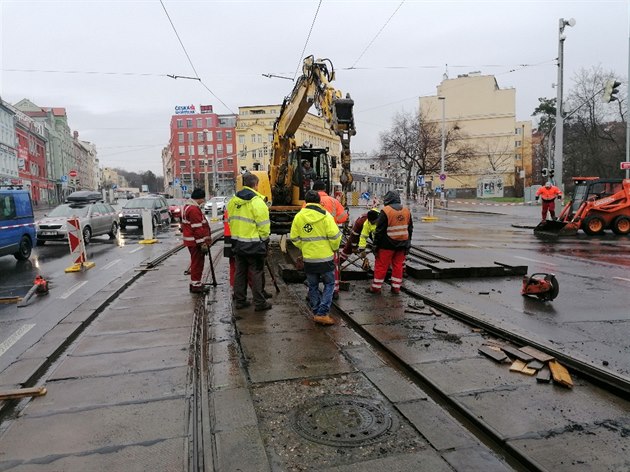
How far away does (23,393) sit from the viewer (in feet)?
13.4

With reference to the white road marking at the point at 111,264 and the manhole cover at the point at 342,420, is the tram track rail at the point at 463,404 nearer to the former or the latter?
the manhole cover at the point at 342,420

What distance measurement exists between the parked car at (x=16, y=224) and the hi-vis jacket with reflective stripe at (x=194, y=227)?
6855 mm

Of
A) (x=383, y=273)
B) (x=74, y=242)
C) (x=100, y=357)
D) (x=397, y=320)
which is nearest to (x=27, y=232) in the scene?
(x=74, y=242)

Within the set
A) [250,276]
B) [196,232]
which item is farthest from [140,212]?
[250,276]

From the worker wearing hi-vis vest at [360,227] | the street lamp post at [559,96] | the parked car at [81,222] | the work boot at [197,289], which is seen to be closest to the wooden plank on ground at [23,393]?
the work boot at [197,289]

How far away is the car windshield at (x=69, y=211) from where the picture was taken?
17.3 meters

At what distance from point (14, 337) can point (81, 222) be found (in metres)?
11.7

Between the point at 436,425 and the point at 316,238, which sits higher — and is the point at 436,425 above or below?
below

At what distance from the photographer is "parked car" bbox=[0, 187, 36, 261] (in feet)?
38.5

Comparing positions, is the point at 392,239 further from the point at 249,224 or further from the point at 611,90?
the point at 611,90

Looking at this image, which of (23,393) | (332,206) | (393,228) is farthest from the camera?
(332,206)

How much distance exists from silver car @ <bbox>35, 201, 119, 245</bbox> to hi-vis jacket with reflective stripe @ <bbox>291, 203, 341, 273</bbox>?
12.7 m

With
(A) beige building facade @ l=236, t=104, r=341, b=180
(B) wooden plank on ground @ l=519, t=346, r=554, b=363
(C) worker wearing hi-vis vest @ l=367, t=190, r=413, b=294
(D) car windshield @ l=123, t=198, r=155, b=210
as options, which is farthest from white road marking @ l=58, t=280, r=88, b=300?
(A) beige building facade @ l=236, t=104, r=341, b=180

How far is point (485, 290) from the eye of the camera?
8.01 metres
